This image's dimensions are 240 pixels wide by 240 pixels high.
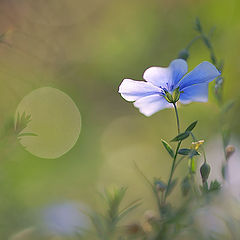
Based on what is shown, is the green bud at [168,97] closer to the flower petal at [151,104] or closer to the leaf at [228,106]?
the flower petal at [151,104]

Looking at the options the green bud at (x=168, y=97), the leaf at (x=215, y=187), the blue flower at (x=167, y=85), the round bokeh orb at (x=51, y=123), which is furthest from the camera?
the round bokeh orb at (x=51, y=123)

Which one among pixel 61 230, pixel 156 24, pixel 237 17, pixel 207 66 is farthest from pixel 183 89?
pixel 156 24

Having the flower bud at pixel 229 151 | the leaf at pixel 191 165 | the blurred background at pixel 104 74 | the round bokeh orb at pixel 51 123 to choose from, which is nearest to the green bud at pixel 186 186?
the leaf at pixel 191 165

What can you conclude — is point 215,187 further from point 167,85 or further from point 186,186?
point 167,85

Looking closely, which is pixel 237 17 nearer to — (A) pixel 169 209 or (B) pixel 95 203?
(B) pixel 95 203

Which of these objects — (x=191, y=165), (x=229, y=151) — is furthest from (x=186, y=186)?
(x=229, y=151)

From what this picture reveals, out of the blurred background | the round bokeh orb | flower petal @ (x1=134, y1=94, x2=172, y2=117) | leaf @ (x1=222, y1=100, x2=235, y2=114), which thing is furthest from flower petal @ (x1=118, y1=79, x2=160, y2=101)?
the round bokeh orb
